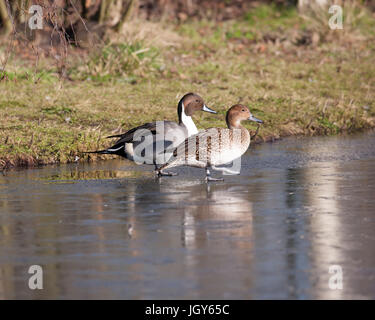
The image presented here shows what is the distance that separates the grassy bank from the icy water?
161 cm

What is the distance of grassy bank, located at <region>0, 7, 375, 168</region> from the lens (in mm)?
14086

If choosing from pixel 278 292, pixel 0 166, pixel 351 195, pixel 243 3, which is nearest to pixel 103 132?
pixel 0 166

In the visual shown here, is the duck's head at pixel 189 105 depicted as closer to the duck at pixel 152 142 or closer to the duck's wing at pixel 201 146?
the duck at pixel 152 142

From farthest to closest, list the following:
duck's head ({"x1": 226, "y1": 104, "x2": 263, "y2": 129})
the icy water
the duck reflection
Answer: duck's head ({"x1": 226, "y1": 104, "x2": 263, "y2": 129})
the duck reflection
the icy water

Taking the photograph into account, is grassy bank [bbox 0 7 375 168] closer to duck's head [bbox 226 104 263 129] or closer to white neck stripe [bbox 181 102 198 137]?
white neck stripe [bbox 181 102 198 137]

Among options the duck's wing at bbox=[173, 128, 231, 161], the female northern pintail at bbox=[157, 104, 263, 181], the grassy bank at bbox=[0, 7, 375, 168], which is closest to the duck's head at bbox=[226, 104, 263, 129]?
the female northern pintail at bbox=[157, 104, 263, 181]

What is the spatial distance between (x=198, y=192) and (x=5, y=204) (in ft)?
6.88

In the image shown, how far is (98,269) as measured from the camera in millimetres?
7176

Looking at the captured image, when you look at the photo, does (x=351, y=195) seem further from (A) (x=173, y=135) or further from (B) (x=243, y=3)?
(B) (x=243, y=3)

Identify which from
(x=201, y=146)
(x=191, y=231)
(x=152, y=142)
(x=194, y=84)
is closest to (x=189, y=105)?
(x=152, y=142)

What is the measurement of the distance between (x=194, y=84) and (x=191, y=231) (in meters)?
9.89

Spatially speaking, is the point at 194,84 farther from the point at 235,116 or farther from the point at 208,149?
the point at 208,149

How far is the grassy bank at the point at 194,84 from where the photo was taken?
14.1 m

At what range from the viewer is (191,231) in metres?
8.44
